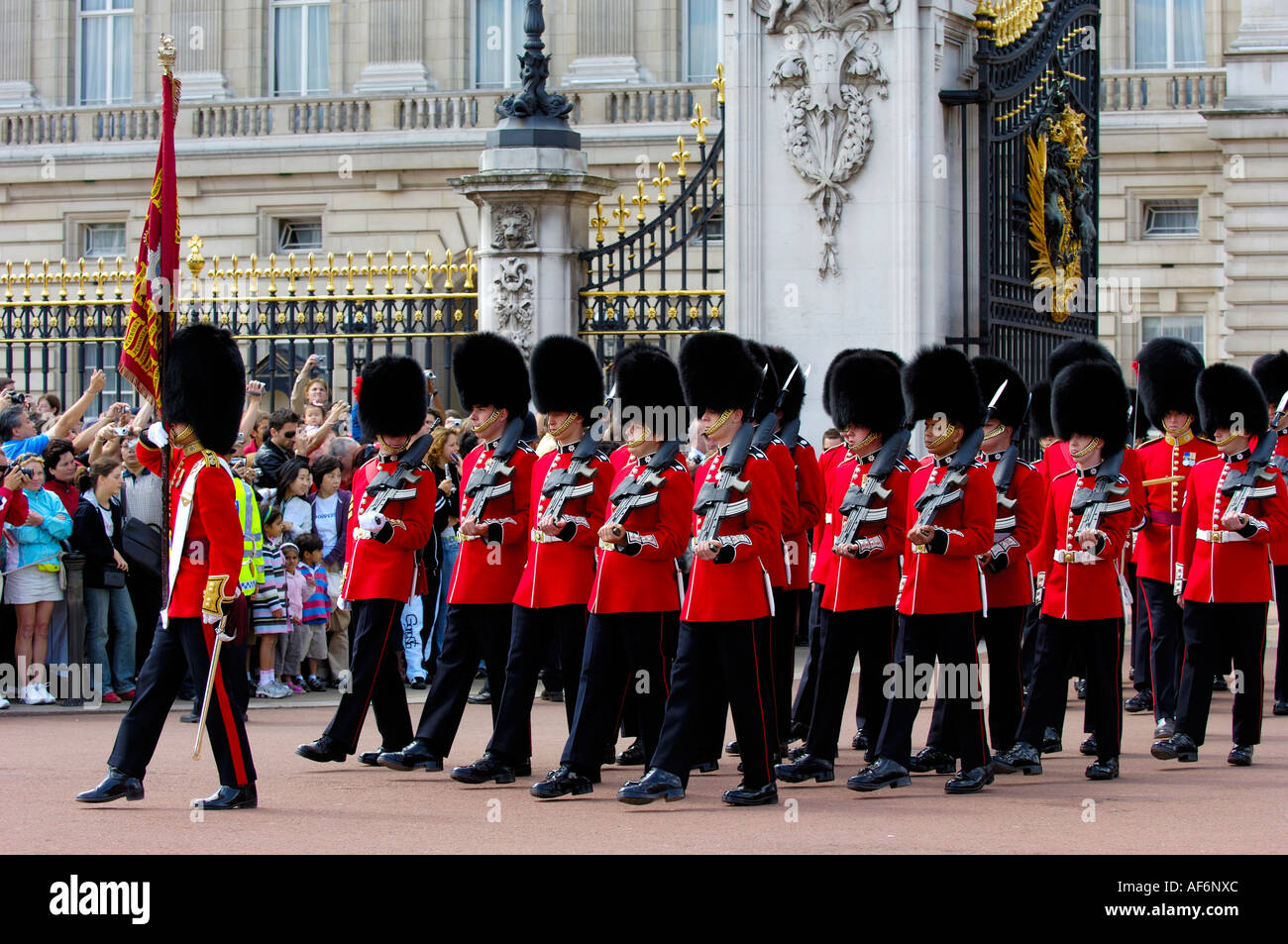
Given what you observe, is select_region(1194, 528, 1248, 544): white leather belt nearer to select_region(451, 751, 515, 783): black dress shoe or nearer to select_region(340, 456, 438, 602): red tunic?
select_region(451, 751, 515, 783): black dress shoe

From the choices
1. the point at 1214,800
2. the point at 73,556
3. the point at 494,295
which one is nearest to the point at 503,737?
the point at 1214,800

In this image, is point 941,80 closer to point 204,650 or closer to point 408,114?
point 204,650

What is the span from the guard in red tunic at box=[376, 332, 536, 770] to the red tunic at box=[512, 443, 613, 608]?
0.67ft

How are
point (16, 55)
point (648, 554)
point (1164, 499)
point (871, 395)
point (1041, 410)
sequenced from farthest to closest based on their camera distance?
1. point (16, 55)
2. point (1164, 499)
3. point (1041, 410)
4. point (871, 395)
5. point (648, 554)

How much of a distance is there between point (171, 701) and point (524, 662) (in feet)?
4.37

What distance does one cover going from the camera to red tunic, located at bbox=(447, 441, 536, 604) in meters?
8.12

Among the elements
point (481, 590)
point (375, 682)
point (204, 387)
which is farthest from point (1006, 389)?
point (204, 387)

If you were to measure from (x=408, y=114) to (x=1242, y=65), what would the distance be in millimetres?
10200

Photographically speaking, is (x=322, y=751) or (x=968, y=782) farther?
(x=322, y=751)

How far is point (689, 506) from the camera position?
7.66 m

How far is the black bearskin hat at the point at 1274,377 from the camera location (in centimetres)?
1073

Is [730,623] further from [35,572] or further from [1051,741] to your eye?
[35,572]

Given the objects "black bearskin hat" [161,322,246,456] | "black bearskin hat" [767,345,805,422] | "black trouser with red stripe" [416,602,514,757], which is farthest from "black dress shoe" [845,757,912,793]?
"black bearskin hat" [161,322,246,456]

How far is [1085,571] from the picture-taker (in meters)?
8.13
